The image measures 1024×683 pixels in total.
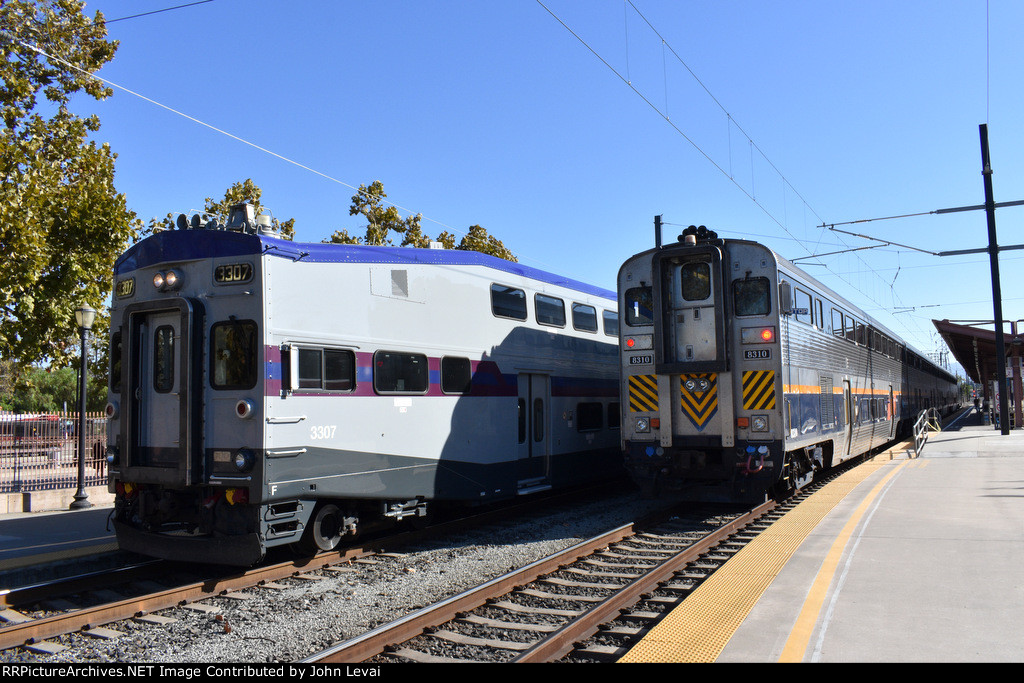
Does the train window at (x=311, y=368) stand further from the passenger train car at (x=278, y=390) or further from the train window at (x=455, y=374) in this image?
the train window at (x=455, y=374)

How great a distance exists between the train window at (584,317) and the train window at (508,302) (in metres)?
2.05

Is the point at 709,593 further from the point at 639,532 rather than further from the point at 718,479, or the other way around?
the point at 718,479

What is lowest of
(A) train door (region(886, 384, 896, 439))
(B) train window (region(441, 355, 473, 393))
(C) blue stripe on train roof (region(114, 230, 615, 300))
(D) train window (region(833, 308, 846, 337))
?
(A) train door (region(886, 384, 896, 439))

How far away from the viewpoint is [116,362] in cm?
929

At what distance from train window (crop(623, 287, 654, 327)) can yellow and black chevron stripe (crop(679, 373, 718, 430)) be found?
3.81 ft

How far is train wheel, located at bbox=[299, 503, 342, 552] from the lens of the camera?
843cm

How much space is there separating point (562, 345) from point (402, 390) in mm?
4755

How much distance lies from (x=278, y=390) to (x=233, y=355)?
0.68 meters

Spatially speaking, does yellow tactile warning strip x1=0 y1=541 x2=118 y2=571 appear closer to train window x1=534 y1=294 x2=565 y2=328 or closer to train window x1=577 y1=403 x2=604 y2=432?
train window x1=534 y1=294 x2=565 y2=328

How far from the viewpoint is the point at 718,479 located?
11523mm

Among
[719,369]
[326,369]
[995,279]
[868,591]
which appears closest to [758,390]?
[719,369]

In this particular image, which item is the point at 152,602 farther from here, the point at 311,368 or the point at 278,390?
the point at 311,368

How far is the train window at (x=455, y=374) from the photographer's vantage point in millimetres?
10148

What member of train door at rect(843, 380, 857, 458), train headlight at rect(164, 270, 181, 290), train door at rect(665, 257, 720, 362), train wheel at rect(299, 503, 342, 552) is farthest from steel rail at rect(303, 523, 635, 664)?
train door at rect(843, 380, 857, 458)
